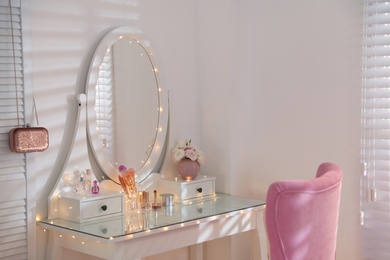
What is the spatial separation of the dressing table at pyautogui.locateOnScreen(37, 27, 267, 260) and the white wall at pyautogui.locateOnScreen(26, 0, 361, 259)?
0.14 metres

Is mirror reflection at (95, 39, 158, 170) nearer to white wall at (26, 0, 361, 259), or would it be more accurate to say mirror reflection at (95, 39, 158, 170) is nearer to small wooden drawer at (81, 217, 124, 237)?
white wall at (26, 0, 361, 259)

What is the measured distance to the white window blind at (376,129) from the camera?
11.1 feet

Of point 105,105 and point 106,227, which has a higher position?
point 105,105

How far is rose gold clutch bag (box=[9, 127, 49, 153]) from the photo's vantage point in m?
2.88

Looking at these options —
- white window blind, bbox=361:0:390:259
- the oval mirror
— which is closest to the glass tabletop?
the oval mirror

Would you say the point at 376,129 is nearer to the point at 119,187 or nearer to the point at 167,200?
the point at 167,200

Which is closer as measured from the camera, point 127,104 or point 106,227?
point 106,227

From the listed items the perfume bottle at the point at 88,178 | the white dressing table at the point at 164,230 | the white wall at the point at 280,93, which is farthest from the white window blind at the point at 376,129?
the perfume bottle at the point at 88,178

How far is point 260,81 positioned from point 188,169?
726mm

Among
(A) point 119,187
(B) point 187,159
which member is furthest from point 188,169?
(A) point 119,187

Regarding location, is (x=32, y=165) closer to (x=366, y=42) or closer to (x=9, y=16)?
(x=9, y=16)

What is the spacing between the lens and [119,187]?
3.34 metres

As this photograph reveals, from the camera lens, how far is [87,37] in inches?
127

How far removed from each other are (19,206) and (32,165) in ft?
0.63
